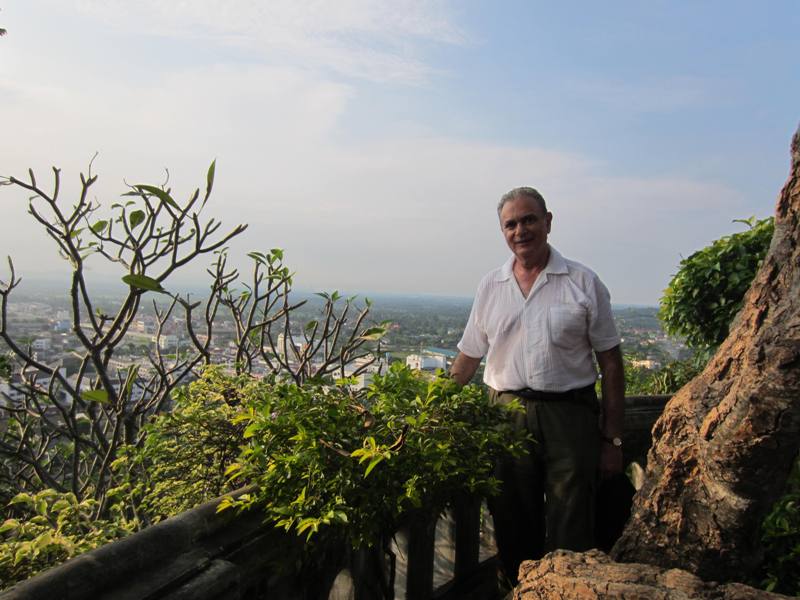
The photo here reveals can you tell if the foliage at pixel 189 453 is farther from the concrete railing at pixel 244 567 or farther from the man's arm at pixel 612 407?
the man's arm at pixel 612 407

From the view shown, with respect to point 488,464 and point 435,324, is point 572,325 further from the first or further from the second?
point 435,324

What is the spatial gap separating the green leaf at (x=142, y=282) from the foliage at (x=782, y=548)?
2724mm

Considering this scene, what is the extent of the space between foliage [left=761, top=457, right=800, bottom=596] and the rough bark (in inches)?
44.3

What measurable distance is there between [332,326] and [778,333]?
2556mm

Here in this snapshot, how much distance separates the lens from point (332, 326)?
11.6 ft

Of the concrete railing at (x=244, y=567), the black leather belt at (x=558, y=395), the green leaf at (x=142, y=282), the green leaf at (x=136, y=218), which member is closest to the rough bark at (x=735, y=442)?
the black leather belt at (x=558, y=395)

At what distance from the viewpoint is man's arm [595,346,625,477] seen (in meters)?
2.50

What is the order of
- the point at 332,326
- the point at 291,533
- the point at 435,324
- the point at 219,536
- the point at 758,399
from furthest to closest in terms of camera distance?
the point at 435,324
the point at 332,326
the point at 291,533
the point at 219,536
the point at 758,399

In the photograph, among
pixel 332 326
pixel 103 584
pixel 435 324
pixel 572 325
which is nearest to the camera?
pixel 103 584

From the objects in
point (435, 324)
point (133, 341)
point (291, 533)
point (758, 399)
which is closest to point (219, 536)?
point (291, 533)

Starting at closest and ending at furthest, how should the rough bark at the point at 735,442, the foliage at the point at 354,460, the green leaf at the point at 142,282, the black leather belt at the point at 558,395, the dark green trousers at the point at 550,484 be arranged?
the rough bark at the point at 735,442 < the foliage at the point at 354,460 < the green leaf at the point at 142,282 < the dark green trousers at the point at 550,484 < the black leather belt at the point at 558,395

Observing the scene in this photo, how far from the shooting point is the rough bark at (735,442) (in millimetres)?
1365

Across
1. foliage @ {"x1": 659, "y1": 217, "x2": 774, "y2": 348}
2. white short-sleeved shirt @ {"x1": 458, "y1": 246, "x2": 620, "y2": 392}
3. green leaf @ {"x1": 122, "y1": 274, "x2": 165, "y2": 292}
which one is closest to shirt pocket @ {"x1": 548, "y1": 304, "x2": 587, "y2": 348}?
white short-sleeved shirt @ {"x1": 458, "y1": 246, "x2": 620, "y2": 392}

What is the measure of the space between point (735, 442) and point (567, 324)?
1.07 m
